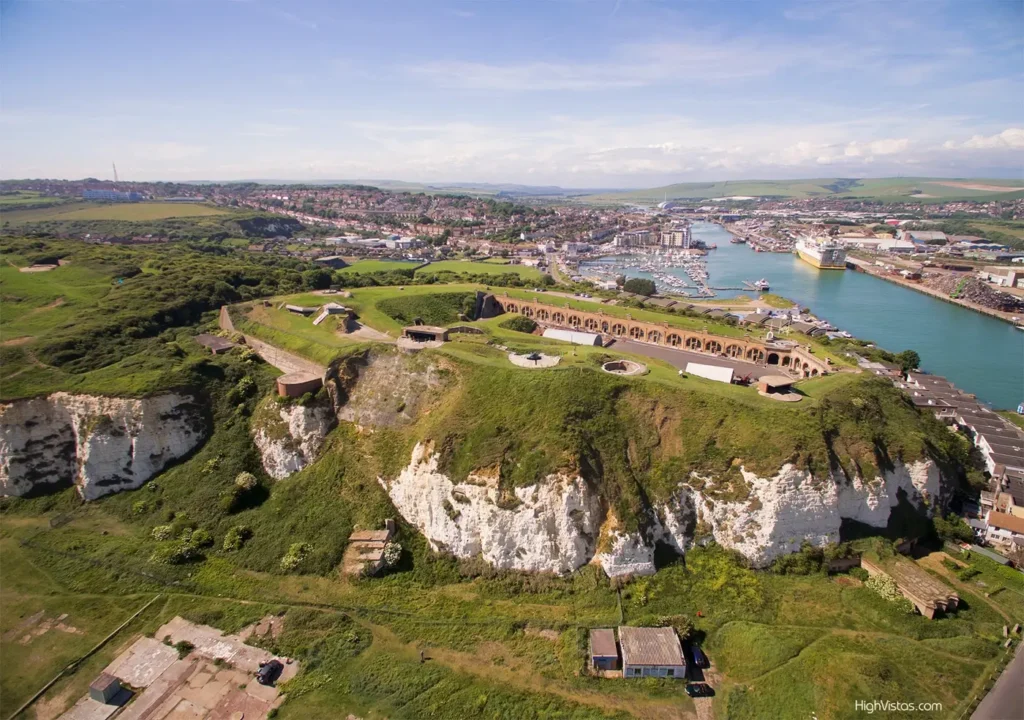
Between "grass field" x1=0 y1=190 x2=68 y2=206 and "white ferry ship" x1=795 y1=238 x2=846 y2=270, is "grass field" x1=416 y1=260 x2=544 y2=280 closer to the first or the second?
"white ferry ship" x1=795 y1=238 x2=846 y2=270

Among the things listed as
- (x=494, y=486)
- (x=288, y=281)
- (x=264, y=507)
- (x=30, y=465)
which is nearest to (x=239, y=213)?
(x=288, y=281)

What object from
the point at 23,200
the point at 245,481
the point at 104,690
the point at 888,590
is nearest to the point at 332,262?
the point at 245,481

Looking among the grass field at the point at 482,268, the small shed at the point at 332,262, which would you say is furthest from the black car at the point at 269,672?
the small shed at the point at 332,262

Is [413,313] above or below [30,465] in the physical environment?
above

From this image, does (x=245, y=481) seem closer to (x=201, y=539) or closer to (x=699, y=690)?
(x=201, y=539)

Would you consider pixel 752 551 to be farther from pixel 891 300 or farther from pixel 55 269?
pixel 891 300

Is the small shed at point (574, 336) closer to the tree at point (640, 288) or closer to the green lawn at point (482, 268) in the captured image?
the tree at point (640, 288)
